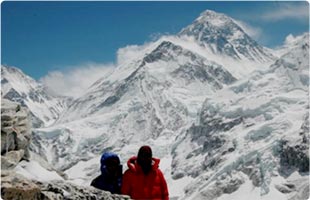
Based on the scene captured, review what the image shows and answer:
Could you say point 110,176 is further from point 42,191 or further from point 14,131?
point 14,131

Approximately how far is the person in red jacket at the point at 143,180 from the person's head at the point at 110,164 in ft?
1.18

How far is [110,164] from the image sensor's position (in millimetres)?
14617

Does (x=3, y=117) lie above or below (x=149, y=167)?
above

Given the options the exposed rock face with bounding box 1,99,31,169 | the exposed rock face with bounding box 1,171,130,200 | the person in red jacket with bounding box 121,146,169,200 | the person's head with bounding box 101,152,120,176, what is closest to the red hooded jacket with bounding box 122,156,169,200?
the person in red jacket with bounding box 121,146,169,200

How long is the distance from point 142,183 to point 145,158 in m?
0.49

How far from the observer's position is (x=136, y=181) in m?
14.2

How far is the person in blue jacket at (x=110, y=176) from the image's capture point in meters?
14.6

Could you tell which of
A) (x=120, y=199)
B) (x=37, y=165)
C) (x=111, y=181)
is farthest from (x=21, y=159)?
(x=120, y=199)

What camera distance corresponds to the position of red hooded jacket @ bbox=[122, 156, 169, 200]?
560 inches

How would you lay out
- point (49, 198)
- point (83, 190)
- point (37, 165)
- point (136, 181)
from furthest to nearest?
point (37, 165)
point (136, 181)
point (83, 190)
point (49, 198)

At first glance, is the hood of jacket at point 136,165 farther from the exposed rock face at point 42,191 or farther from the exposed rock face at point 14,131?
the exposed rock face at point 14,131

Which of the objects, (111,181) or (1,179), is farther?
(111,181)

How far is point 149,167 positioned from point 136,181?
0.38m

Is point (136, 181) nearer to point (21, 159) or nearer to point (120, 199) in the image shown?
point (120, 199)
